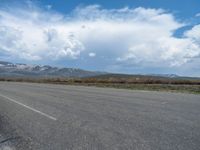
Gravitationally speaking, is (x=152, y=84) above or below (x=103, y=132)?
above

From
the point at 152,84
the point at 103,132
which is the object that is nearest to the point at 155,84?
the point at 152,84

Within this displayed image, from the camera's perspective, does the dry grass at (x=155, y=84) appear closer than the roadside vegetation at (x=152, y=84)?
Yes

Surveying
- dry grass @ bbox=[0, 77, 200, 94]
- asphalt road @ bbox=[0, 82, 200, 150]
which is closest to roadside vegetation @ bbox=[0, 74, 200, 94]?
dry grass @ bbox=[0, 77, 200, 94]

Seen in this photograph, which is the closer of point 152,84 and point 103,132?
point 103,132

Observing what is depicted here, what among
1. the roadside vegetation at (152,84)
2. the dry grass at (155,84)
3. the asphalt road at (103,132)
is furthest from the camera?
the roadside vegetation at (152,84)

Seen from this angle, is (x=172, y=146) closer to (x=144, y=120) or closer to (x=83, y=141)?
(x=83, y=141)

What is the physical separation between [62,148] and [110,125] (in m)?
2.23

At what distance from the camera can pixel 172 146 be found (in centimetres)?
510

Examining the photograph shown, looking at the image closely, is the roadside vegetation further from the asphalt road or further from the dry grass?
the asphalt road

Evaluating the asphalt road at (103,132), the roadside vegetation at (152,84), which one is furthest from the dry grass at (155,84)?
the asphalt road at (103,132)

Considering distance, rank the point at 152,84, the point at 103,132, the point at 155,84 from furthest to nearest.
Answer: the point at 152,84, the point at 155,84, the point at 103,132

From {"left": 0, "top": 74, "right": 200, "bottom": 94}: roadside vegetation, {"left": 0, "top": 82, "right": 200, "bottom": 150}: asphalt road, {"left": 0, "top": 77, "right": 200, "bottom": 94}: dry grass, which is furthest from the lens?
{"left": 0, "top": 74, "right": 200, "bottom": 94}: roadside vegetation

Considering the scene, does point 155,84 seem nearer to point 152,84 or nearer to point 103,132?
point 152,84

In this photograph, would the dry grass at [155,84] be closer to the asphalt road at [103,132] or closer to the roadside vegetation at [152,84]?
the roadside vegetation at [152,84]
